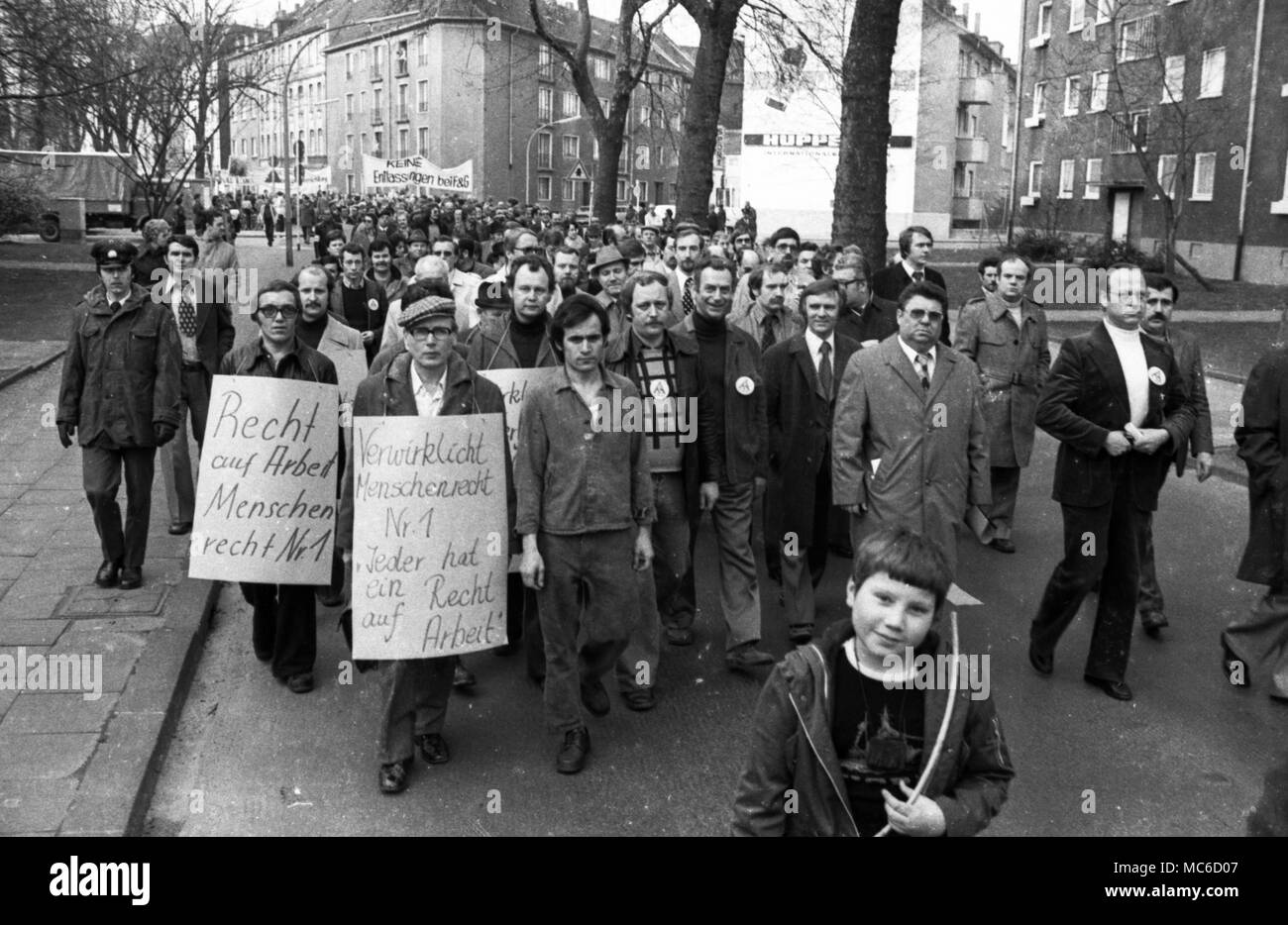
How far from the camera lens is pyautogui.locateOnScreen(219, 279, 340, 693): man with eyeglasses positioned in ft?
19.9

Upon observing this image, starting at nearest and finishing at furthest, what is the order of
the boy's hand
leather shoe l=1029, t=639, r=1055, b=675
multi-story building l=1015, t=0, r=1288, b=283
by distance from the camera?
the boy's hand < leather shoe l=1029, t=639, r=1055, b=675 < multi-story building l=1015, t=0, r=1288, b=283

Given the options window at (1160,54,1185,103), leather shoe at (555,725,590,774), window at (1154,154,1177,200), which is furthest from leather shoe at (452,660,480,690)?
window at (1154,154,1177,200)

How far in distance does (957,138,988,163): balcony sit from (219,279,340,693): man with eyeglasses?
67227mm

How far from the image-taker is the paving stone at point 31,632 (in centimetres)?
637

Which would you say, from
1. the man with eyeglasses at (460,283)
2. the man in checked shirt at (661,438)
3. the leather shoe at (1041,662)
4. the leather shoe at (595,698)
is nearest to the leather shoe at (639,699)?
the man in checked shirt at (661,438)

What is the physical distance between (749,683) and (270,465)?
246 centimetres

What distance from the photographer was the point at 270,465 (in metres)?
6.00

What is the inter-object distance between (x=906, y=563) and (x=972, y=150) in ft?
231

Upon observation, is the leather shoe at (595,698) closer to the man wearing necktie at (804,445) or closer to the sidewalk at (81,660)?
the man wearing necktie at (804,445)

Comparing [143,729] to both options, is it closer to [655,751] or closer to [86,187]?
[655,751]

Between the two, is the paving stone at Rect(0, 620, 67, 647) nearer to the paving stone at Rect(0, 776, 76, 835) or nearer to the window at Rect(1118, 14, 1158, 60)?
the paving stone at Rect(0, 776, 76, 835)

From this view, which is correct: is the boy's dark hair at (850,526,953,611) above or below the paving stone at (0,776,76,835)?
above

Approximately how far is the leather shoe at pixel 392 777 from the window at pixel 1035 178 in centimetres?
4597
